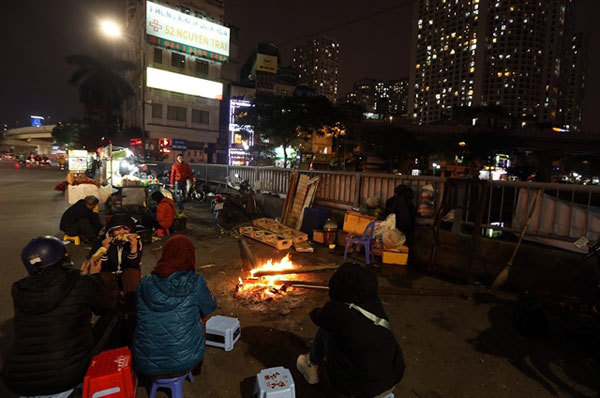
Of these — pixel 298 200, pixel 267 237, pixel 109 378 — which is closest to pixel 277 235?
pixel 267 237

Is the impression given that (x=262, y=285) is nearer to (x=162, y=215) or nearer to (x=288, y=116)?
(x=162, y=215)

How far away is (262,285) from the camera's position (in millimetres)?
5891

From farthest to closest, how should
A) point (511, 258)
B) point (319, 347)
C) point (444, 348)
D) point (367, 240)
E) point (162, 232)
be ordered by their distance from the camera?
point (162, 232) → point (367, 240) → point (511, 258) → point (444, 348) → point (319, 347)

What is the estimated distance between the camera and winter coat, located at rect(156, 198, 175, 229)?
922 cm

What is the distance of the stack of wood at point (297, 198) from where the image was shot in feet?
33.3

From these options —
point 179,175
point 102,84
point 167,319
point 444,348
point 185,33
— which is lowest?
point 444,348

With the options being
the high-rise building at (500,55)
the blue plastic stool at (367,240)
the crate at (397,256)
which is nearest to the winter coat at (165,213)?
the blue plastic stool at (367,240)

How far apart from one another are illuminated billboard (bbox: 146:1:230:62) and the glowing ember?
48.4 metres

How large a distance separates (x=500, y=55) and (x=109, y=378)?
17492cm

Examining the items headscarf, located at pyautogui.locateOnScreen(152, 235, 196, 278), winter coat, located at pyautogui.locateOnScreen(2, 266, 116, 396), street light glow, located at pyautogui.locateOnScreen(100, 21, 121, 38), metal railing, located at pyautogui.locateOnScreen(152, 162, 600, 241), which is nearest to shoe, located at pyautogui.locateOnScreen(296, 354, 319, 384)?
headscarf, located at pyautogui.locateOnScreen(152, 235, 196, 278)

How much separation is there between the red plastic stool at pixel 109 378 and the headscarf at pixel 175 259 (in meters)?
0.76

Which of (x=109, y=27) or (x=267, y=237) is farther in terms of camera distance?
(x=109, y=27)

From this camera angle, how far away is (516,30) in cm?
13525

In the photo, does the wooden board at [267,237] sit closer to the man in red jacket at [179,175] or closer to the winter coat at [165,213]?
the winter coat at [165,213]
